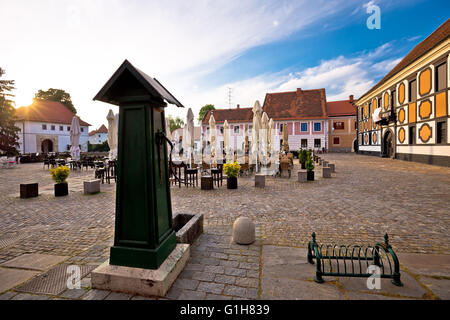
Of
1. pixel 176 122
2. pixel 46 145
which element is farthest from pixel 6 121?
pixel 176 122

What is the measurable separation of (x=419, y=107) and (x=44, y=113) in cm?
5036

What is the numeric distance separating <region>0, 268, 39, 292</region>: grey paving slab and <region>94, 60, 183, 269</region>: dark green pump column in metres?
1.27

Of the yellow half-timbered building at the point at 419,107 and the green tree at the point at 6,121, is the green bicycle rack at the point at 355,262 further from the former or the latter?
the green tree at the point at 6,121

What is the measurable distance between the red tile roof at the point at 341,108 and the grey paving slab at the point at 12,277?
4745 centimetres

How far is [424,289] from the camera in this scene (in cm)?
264

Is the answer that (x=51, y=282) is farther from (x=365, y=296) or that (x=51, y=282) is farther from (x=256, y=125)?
(x=256, y=125)

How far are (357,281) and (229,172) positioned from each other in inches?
253

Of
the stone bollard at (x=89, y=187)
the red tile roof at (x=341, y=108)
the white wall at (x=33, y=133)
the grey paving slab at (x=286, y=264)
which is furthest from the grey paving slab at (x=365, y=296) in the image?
the red tile roof at (x=341, y=108)

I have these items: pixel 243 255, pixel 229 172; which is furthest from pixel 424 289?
pixel 229 172

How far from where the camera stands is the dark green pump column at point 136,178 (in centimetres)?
270

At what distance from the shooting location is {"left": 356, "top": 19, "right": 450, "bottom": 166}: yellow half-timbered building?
1513 cm

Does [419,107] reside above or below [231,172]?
above

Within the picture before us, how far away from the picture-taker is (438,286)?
269 cm
